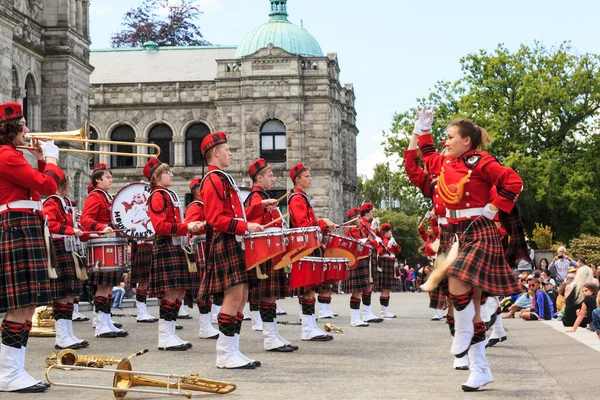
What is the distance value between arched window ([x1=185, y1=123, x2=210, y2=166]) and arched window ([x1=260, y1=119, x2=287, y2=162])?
3.65 m

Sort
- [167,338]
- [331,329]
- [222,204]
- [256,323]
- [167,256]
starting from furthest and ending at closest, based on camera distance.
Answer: [256,323]
[331,329]
[167,256]
[167,338]
[222,204]

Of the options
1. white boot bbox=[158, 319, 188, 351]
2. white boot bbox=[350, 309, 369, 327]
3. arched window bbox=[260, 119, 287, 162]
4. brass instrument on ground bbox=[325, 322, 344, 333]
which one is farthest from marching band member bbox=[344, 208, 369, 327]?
arched window bbox=[260, 119, 287, 162]

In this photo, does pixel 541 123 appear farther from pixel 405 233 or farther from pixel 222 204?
pixel 222 204

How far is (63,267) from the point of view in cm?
1200

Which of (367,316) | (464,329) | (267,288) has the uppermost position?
(267,288)

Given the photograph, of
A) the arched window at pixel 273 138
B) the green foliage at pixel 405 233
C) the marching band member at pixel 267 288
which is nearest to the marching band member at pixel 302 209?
the marching band member at pixel 267 288

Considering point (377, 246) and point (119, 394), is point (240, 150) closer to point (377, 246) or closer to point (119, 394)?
point (377, 246)

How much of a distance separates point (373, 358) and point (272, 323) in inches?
49.5

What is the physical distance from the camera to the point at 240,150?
5509 cm

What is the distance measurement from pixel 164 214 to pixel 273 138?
144 ft

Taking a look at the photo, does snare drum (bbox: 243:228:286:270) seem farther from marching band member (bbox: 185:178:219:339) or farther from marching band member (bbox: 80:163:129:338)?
marching band member (bbox: 80:163:129:338)

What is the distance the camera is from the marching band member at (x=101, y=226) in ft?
43.9

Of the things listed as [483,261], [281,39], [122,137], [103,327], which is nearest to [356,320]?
[103,327]

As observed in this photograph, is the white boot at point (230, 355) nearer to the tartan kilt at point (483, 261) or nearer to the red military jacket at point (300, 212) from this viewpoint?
the tartan kilt at point (483, 261)
